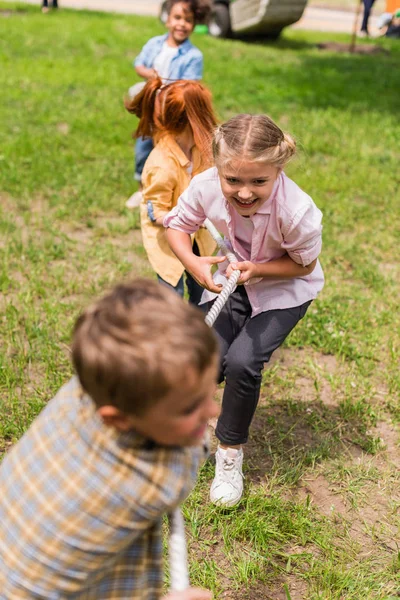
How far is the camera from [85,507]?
135 centimetres

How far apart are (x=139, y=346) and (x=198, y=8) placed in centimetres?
434

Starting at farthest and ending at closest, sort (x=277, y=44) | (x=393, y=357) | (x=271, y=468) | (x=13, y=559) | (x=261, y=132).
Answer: (x=277, y=44)
(x=393, y=357)
(x=271, y=468)
(x=261, y=132)
(x=13, y=559)

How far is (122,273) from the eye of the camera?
4.32 meters

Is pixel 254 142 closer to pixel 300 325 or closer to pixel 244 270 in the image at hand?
pixel 244 270

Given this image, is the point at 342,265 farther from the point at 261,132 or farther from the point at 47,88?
the point at 47,88

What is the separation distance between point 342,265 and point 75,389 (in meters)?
3.34

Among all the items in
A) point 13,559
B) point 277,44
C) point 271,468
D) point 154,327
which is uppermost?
point 154,327

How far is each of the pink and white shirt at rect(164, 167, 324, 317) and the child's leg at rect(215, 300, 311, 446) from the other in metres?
0.05

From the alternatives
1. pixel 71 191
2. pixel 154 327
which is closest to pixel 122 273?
pixel 71 191

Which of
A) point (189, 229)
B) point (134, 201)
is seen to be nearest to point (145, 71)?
point (134, 201)

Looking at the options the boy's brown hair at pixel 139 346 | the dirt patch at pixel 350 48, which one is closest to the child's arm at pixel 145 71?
the boy's brown hair at pixel 139 346

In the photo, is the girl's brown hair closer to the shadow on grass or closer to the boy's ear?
the shadow on grass

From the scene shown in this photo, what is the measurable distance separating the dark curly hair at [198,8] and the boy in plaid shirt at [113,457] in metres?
4.09

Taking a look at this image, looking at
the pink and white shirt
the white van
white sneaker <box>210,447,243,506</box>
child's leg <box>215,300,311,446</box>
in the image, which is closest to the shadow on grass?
white sneaker <box>210,447,243,506</box>
